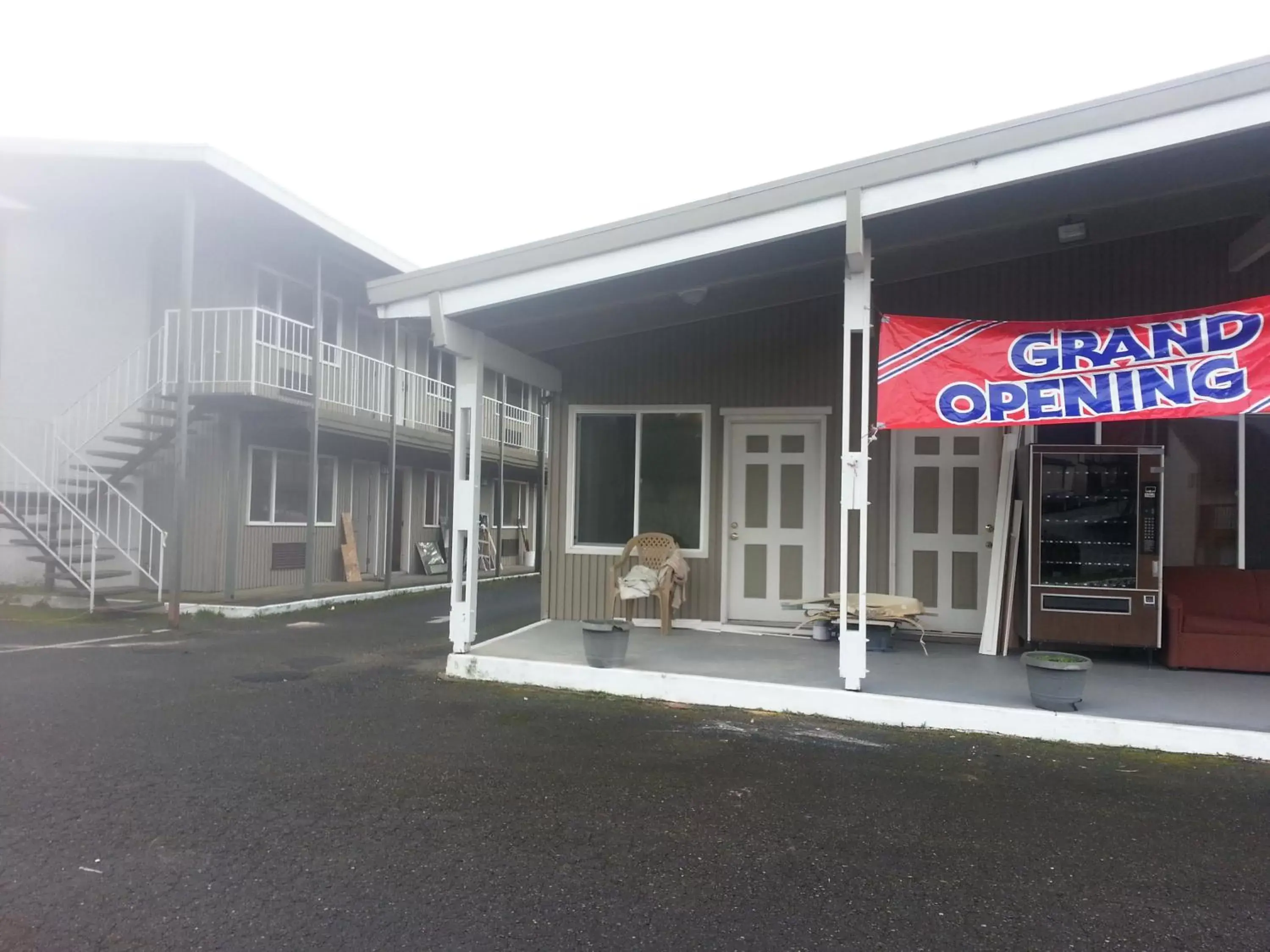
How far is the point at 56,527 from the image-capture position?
11188mm

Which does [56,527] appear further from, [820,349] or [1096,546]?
[1096,546]

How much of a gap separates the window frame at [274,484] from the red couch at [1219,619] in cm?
1148

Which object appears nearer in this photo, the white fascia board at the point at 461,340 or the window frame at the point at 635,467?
the white fascia board at the point at 461,340

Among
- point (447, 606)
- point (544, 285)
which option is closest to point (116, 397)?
point (447, 606)

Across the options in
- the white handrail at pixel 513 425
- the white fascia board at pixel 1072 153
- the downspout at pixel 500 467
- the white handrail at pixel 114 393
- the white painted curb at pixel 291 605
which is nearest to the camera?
the white fascia board at pixel 1072 153

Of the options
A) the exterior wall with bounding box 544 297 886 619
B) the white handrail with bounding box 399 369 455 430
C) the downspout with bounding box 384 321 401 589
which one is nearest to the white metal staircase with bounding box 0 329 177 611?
the downspout with bounding box 384 321 401 589

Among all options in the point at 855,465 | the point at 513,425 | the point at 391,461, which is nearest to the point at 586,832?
the point at 855,465

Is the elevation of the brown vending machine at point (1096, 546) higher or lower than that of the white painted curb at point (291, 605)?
higher

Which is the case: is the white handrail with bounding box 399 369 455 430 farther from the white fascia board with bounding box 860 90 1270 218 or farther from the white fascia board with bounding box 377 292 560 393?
the white fascia board with bounding box 860 90 1270 218

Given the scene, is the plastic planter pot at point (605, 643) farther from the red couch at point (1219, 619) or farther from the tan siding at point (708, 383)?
the red couch at point (1219, 619)

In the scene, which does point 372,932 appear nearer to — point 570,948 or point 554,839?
point 570,948

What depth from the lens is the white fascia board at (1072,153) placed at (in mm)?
5242

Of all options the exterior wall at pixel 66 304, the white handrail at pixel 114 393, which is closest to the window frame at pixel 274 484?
the white handrail at pixel 114 393

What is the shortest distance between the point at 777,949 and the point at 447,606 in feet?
35.0
